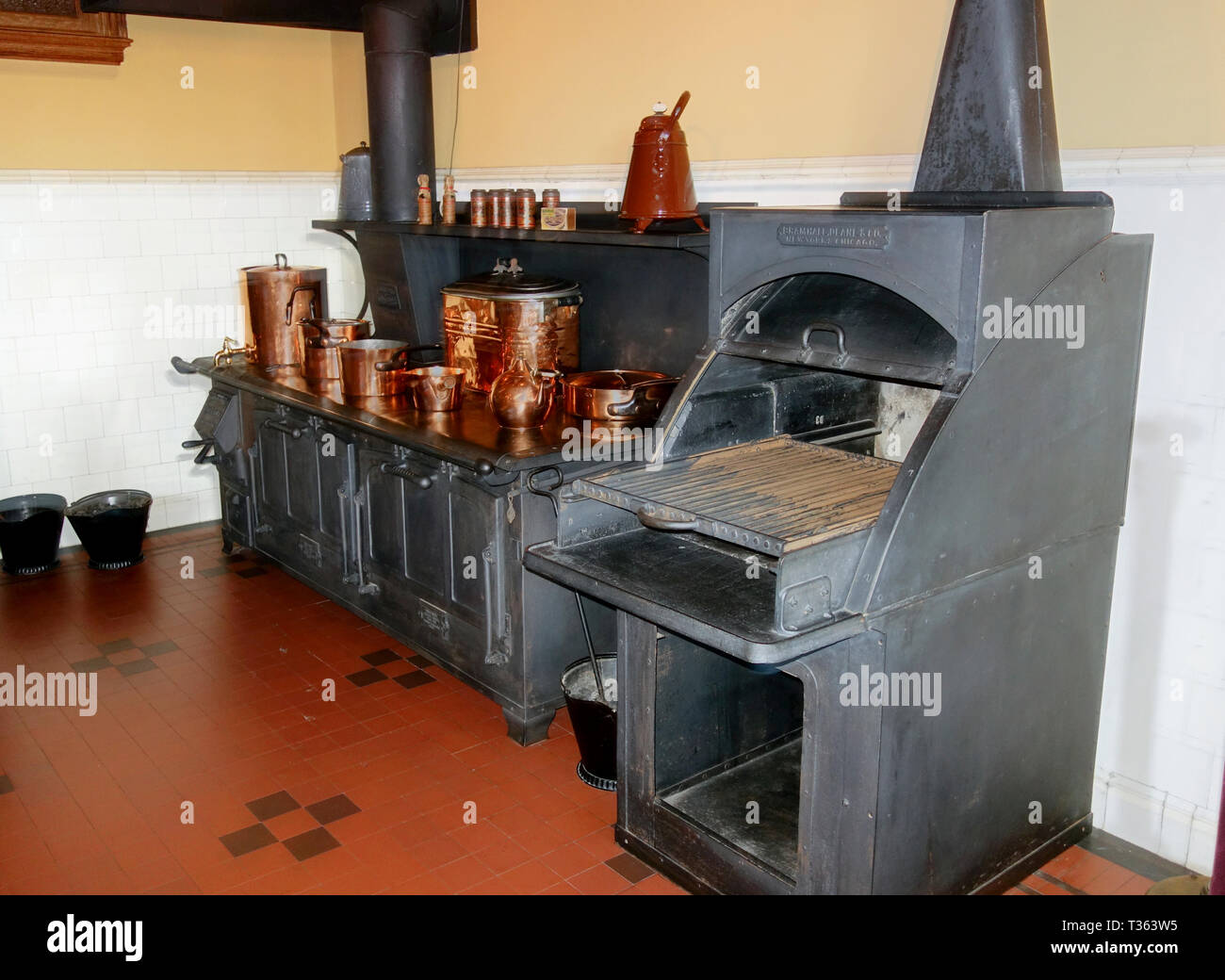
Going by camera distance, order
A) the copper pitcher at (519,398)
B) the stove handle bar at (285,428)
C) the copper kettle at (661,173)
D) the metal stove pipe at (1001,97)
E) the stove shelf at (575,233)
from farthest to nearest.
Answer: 1. the stove handle bar at (285,428)
2. the copper pitcher at (519,398)
3. the copper kettle at (661,173)
4. the stove shelf at (575,233)
5. the metal stove pipe at (1001,97)

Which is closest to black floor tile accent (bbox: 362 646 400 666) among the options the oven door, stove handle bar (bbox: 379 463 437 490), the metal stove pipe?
the oven door

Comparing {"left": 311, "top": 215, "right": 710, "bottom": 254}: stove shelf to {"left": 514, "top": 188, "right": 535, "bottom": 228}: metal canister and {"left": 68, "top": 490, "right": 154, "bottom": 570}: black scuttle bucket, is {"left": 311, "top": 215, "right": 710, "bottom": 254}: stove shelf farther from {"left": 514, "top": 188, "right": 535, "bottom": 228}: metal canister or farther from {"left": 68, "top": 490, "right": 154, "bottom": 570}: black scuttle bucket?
{"left": 68, "top": 490, "right": 154, "bottom": 570}: black scuttle bucket

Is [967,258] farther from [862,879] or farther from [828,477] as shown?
[862,879]

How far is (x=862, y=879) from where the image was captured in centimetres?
263

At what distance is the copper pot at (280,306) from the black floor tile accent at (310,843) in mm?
2878

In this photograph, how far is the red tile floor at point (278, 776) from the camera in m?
3.20

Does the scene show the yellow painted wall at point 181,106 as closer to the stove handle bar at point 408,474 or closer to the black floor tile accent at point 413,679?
the stove handle bar at point 408,474

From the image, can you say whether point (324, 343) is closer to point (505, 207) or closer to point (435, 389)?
point (435, 389)

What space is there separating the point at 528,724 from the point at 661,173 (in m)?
2.02

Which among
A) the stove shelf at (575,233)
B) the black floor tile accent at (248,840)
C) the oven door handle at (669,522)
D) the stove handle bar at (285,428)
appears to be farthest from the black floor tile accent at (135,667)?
Result: the oven door handle at (669,522)

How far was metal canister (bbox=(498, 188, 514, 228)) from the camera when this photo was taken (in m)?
4.67

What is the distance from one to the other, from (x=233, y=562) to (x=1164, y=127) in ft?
15.5

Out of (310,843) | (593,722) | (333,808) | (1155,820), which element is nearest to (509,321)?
(593,722)
